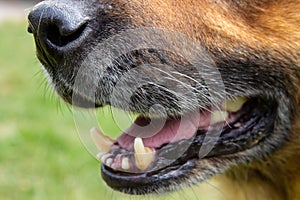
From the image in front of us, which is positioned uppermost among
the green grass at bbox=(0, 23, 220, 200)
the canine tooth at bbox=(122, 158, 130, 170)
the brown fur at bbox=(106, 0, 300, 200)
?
the brown fur at bbox=(106, 0, 300, 200)

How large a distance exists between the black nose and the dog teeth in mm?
935

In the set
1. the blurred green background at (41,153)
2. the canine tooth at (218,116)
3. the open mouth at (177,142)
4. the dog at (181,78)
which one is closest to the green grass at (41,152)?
the blurred green background at (41,153)

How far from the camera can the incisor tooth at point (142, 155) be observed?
140 inches

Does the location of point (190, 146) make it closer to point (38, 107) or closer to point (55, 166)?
point (55, 166)

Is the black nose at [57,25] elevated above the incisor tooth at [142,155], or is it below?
above

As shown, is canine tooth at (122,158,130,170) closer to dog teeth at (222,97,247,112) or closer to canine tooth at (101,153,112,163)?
canine tooth at (101,153,112,163)

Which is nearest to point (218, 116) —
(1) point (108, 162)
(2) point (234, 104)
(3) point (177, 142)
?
(2) point (234, 104)

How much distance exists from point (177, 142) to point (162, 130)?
11cm

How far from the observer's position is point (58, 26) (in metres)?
3.31

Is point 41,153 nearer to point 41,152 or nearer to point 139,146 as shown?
point 41,152

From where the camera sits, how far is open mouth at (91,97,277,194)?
11.7 ft

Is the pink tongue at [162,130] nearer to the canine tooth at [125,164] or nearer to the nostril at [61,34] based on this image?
the canine tooth at [125,164]

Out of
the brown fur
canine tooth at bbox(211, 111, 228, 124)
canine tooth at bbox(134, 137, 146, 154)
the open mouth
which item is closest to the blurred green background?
the open mouth

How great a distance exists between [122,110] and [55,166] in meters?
2.92
